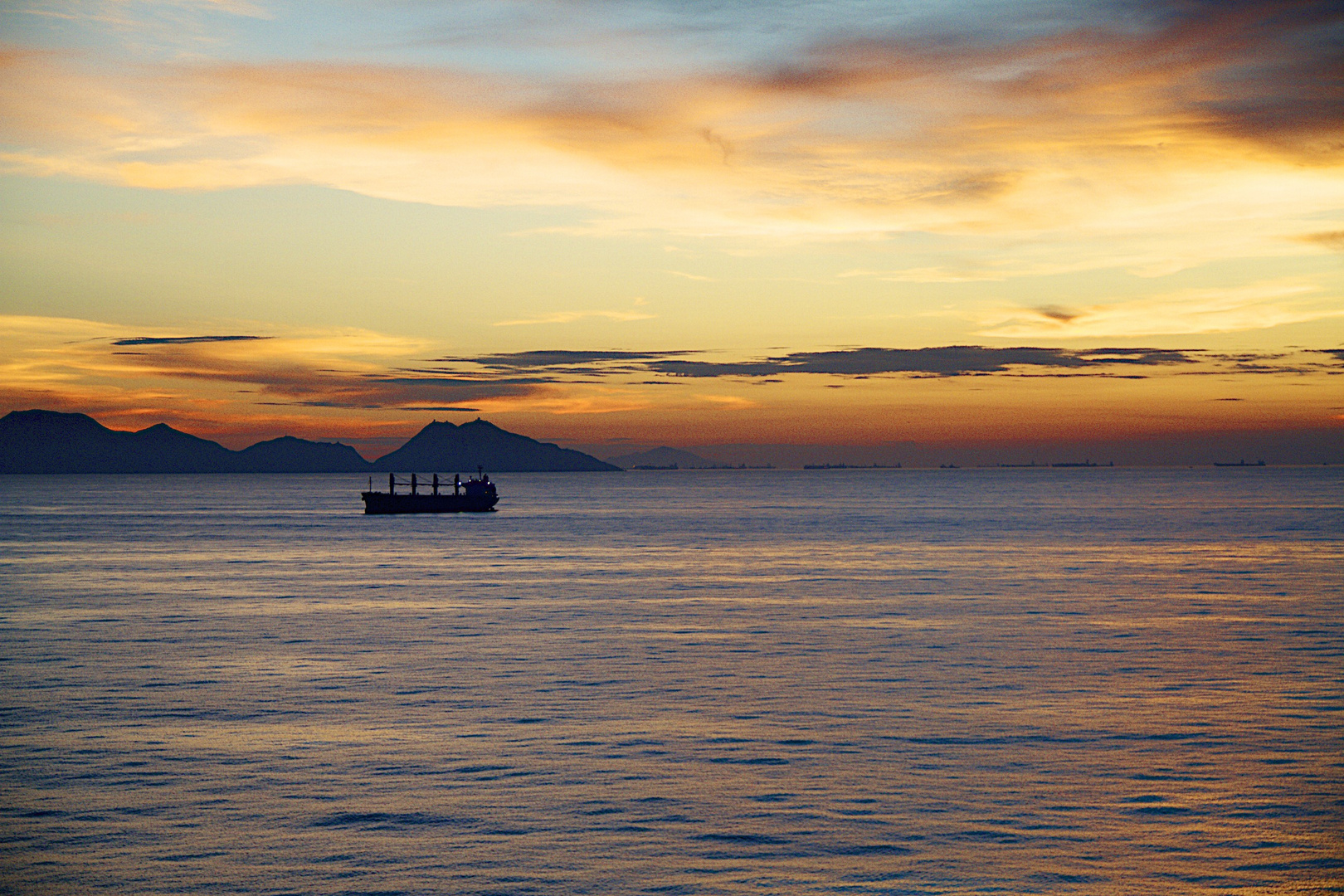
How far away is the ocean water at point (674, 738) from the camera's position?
42.3 ft

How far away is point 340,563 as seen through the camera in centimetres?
6122

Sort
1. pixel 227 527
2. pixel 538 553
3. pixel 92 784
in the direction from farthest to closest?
pixel 227 527, pixel 538 553, pixel 92 784

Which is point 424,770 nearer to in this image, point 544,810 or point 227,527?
point 544,810

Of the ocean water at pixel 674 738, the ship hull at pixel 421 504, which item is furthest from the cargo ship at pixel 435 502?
the ocean water at pixel 674 738

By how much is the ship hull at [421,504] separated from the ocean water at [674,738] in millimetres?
77142

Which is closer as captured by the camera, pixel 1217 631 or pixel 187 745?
pixel 187 745

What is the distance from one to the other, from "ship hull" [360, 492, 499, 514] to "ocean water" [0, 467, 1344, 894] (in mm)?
77142

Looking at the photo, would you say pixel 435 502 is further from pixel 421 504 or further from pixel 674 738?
pixel 674 738

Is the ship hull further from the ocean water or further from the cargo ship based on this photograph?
the ocean water

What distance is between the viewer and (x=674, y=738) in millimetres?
19000

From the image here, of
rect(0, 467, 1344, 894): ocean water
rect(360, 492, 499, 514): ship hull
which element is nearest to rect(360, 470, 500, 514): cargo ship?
rect(360, 492, 499, 514): ship hull

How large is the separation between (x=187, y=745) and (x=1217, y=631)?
26297 millimetres

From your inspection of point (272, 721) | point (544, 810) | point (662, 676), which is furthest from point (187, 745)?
point (662, 676)

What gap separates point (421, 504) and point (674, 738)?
10941 cm
